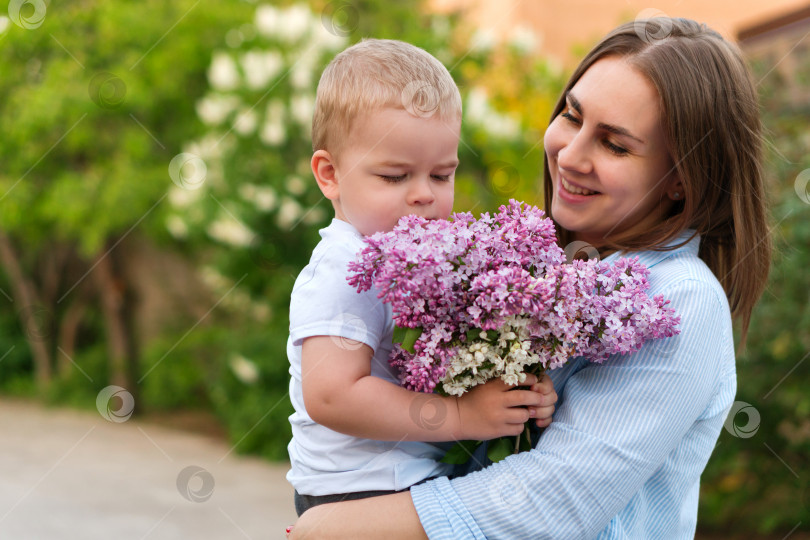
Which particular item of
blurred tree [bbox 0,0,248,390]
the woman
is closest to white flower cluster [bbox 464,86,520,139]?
blurred tree [bbox 0,0,248,390]

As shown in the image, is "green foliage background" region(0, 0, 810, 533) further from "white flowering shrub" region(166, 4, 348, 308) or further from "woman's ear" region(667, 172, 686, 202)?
"woman's ear" region(667, 172, 686, 202)

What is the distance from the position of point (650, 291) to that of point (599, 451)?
0.39 m

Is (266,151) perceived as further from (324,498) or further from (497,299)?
(497,299)

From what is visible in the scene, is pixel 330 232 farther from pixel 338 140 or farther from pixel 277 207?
pixel 277 207

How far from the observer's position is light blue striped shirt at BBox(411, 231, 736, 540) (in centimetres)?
174

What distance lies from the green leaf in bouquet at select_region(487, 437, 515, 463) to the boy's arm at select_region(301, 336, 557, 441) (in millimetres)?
96

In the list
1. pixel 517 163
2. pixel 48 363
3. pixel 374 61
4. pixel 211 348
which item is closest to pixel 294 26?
pixel 517 163

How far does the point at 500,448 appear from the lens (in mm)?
1871

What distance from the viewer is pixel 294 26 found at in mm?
6906

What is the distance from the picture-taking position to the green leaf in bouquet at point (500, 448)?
1867 mm

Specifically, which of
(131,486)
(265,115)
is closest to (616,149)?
(265,115)

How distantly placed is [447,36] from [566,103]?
6.04m

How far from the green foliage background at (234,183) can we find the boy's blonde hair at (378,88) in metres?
3.32

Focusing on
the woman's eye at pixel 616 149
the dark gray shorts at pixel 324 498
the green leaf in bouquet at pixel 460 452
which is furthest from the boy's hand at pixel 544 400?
the woman's eye at pixel 616 149
